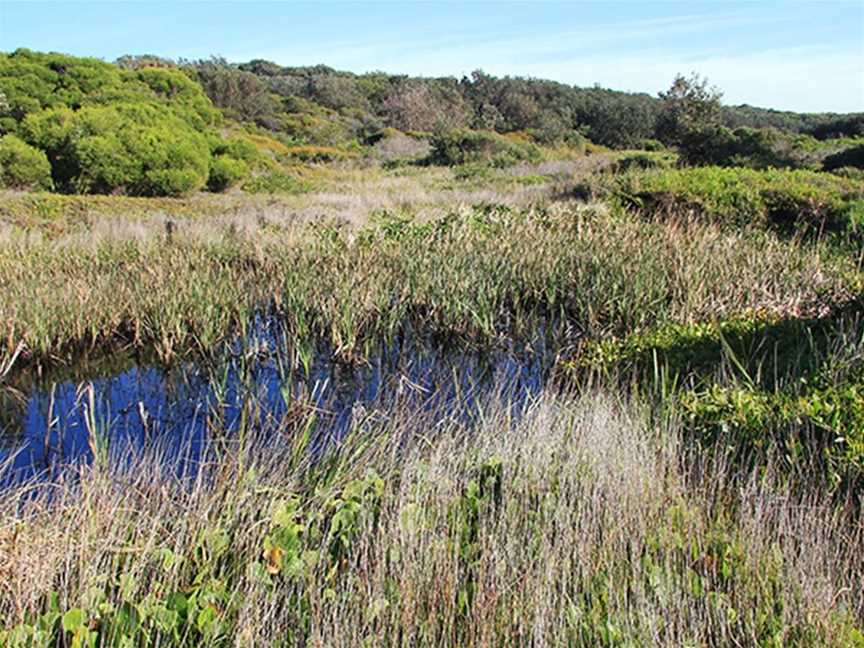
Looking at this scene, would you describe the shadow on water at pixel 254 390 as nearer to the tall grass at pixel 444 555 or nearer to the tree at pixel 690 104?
the tall grass at pixel 444 555

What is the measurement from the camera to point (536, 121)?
43.4 metres

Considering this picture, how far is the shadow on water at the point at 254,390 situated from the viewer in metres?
4.81

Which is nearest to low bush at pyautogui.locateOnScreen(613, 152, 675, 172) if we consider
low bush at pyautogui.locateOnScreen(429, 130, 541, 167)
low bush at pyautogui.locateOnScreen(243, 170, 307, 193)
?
low bush at pyautogui.locateOnScreen(429, 130, 541, 167)

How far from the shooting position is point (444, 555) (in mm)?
2684

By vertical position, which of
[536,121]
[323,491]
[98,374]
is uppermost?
[536,121]

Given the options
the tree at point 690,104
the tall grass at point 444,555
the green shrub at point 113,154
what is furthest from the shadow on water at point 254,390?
the tree at point 690,104

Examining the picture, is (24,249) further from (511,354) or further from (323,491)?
(323,491)

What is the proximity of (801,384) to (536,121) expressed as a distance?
137 feet

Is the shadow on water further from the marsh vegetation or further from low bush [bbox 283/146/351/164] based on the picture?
low bush [bbox 283/146/351/164]

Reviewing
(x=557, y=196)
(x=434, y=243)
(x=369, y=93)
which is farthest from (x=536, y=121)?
(x=434, y=243)

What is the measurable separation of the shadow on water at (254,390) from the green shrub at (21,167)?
11.4m

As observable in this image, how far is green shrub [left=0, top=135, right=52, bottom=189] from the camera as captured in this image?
613 inches

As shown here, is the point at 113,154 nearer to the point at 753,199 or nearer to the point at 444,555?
the point at 753,199

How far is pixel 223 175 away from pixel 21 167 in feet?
14.9
